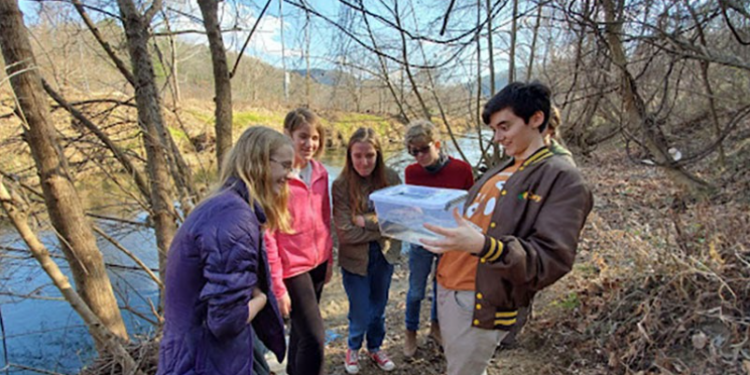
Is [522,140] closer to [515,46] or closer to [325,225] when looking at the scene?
[325,225]

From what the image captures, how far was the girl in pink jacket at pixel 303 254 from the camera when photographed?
6.72ft

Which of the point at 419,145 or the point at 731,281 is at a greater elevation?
the point at 419,145

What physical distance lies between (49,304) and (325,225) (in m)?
6.33

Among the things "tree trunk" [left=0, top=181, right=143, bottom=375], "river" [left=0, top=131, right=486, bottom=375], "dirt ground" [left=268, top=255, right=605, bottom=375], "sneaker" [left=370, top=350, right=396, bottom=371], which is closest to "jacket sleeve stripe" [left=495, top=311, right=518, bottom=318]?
"dirt ground" [left=268, top=255, right=605, bottom=375]

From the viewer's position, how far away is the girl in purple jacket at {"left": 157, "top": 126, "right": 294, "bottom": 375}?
4.26 feet

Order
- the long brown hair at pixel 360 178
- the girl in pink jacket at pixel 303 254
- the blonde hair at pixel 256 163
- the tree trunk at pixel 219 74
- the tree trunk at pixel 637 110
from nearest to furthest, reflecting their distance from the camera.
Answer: the blonde hair at pixel 256 163, the girl in pink jacket at pixel 303 254, the long brown hair at pixel 360 178, the tree trunk at pixel 219 74, the tree trunk at pixel 637 110

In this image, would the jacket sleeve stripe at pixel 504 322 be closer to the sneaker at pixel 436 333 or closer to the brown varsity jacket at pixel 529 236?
the brown varsity jacket at pixel 529 236

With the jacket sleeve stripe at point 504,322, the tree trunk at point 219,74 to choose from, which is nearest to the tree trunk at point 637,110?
the jacket sleeve stripe at point 504,322

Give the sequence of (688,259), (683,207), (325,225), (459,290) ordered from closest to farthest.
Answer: (459,290) < (325,225) < (688,259) < (683,207)

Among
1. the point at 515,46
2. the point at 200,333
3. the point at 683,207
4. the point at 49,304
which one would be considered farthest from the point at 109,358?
the point at 683,207

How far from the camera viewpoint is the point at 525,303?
144 centimetres

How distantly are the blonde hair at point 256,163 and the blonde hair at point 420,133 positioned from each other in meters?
1.10

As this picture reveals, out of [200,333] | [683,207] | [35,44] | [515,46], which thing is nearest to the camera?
[200,333]

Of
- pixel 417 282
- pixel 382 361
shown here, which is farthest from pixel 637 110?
pixel 382 361
